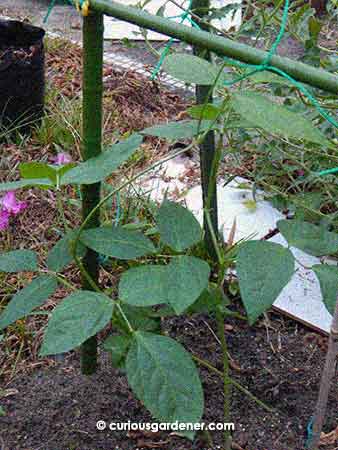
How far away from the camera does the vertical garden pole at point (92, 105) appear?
1208mm

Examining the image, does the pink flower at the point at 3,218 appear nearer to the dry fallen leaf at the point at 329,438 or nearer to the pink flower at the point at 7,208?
the pink flower at the point at 7,208

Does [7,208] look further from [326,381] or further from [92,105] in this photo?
[326,381]

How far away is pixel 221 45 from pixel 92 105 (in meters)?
0.34

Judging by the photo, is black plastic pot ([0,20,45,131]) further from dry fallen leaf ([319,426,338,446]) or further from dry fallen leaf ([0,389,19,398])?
dry fallen leaf ([319,426,338,446])

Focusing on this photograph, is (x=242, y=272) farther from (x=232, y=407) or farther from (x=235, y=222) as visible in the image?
(x=235, y=222)

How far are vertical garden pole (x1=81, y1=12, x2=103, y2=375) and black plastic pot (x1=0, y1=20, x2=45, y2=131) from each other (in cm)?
127

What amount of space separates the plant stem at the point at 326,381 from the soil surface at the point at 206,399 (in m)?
0.14

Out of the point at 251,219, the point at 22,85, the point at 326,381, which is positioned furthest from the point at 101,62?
the point at 22,85

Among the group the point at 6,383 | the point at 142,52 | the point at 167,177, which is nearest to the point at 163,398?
the point at 6,383

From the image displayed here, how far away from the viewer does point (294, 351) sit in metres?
1.66

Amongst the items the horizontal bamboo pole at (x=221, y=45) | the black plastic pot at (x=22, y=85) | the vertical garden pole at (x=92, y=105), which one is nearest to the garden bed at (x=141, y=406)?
the vertical garden pole at (x=92, y=105)

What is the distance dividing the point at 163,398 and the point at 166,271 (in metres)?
0.17

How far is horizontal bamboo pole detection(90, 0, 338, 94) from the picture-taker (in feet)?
3.05

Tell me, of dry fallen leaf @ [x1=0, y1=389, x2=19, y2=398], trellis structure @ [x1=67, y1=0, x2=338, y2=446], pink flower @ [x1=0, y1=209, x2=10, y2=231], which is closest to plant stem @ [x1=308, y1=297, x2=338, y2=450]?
trellis structure @ [x1=67, y1=0, x2=338, y2=446]
